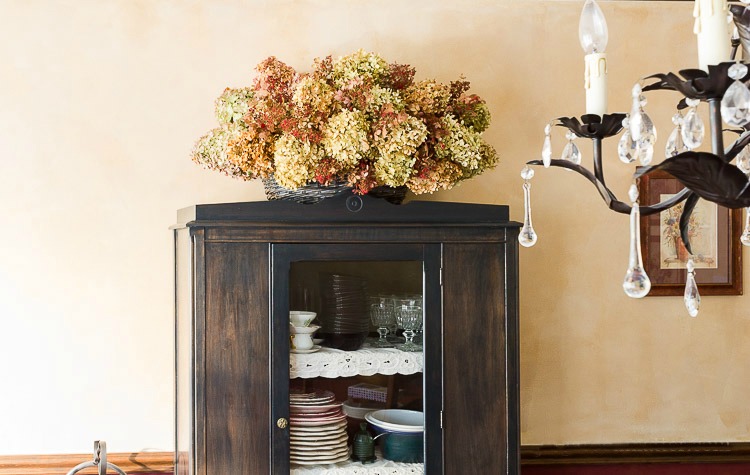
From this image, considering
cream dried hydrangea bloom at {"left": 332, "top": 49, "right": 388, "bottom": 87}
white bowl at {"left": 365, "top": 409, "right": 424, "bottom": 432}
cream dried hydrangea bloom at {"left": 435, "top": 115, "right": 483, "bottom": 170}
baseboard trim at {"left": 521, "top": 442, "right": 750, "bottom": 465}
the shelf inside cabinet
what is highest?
cream dried hydrangea bloom at {"left": 332, "top": 49, "right": 388, "bottom": 87}

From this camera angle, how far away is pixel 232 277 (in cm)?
190

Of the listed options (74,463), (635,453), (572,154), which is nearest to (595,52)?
(572,154)

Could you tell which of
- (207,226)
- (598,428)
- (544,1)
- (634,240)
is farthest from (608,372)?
(634,240)

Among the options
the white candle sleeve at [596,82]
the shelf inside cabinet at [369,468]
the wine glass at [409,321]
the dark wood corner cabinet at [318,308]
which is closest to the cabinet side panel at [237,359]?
the dark wood corner cabinet at [318,308]

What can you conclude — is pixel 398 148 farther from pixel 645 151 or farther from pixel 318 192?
pixel 645 151

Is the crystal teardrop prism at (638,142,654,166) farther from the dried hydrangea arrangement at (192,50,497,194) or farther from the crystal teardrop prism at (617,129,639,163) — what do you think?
the dried hydrangea arrangement at (192,50,497,194)

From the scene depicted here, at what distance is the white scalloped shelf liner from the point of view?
1974 millimetres

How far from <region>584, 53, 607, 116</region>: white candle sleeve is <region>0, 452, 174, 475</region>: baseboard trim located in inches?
73.0

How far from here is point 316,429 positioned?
6.45 feet

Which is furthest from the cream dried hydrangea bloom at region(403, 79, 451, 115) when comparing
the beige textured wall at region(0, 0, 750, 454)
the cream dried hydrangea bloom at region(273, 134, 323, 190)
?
the beige textured wall at region(0, 0, 750, 454)

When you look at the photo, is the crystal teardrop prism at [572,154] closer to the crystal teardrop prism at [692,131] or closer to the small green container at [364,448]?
the crystal teardrop prism at [692,131]

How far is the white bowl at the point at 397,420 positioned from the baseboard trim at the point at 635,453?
2.21 ft

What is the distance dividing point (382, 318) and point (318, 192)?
1.30 feet

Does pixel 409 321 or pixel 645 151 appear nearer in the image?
pixel 645 151
